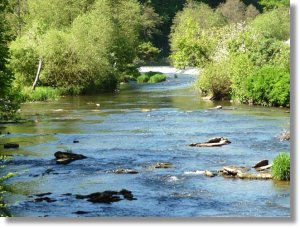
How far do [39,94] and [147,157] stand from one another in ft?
48.2

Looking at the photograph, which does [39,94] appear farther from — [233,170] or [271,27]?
[233,170]

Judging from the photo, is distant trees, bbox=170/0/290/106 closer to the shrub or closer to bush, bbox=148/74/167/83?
bush, bbox=148/74/167/83

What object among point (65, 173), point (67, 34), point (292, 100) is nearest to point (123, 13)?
point (67, 34)

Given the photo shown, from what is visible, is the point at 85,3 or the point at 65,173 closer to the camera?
the point at 65,173

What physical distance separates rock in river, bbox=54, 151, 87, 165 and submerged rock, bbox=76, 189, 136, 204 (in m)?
3.02

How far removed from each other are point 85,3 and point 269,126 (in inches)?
895

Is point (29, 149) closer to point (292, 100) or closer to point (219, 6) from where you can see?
point (292, 100)

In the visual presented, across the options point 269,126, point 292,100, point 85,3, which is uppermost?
point 85,3

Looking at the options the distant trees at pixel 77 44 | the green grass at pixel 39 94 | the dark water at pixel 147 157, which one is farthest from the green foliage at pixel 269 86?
the distant trees at pixel 77 44

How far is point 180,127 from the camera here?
1677 cm

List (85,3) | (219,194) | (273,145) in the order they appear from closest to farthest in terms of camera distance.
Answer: (219,194)
(273,145)
(85,3)

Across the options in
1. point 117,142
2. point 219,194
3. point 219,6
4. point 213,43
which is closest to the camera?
point 219,194

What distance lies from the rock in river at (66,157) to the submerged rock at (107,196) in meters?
3.02

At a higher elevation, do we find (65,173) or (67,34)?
(67,34)
